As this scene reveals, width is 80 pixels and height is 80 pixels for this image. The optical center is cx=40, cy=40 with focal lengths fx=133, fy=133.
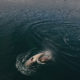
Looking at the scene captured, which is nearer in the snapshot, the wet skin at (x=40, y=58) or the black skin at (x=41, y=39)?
the black skin at (x=41, y=39)

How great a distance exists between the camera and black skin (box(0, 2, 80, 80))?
52.9 ft

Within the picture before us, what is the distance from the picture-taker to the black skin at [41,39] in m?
16.1

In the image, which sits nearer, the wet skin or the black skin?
the black skin

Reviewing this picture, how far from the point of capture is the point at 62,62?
17703mm

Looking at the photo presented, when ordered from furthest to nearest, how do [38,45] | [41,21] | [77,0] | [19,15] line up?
[77,0] → [19,15] → [41,21] → [38,45]

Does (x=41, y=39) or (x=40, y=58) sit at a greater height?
(x=41, y=39)

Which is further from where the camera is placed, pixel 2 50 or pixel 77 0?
pixel 77 0

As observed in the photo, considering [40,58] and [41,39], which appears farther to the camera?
[41,39]

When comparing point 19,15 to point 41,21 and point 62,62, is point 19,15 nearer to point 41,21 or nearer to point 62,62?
point 41,21

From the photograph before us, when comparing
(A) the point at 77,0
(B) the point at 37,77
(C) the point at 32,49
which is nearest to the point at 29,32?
(C) the point at 32,49

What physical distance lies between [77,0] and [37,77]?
163 ft

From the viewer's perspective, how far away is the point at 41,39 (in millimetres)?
22938

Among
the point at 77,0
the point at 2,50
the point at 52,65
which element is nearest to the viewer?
the point at 52,65

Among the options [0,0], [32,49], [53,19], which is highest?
[0,0]
